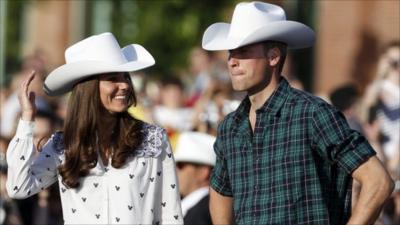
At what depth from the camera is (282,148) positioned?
23.0 feet

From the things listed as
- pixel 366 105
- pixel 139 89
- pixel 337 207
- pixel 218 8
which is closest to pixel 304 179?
pixel 337 207

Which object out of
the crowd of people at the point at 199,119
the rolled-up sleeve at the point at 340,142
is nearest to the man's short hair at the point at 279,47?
the rolled-up sleeve at the point at 340,142

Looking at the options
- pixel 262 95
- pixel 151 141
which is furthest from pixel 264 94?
pixel 151 141

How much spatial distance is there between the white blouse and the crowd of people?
0.22m

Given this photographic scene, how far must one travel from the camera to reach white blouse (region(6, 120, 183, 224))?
728 cm

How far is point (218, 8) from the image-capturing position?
24.1 m

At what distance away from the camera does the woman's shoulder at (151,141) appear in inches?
293

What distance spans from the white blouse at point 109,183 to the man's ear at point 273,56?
75 centimetres

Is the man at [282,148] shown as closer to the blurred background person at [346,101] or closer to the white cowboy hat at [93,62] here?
the white cowboy hat at [93,62]

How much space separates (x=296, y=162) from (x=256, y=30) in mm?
726

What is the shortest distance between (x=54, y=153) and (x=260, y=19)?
127 cm

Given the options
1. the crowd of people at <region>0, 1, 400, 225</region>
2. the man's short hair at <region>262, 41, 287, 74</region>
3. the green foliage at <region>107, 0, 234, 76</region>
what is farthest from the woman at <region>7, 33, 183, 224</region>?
the green foliage at <region>107, 0, 234, 76</region>

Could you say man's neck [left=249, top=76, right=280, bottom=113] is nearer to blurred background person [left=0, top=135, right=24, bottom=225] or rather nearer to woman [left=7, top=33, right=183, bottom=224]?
woman [left=7, top=33, right=183, bottom=224]

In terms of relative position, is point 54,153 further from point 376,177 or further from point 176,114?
point 176,114
